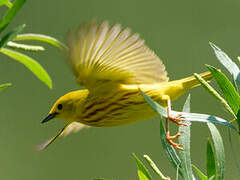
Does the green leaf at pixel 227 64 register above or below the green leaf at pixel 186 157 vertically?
above

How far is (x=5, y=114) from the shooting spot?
305cm

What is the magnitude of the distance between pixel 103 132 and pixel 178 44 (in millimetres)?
858

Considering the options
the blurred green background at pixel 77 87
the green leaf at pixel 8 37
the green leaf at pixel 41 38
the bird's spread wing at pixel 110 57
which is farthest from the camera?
the blurred green background at pixel 77 87

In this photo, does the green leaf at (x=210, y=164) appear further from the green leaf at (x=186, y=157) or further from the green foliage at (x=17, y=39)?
the green foliage at (x=17, y=39)

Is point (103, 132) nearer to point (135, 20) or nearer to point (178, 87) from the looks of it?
point (135, 20)

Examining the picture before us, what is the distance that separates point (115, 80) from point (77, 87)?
75.8 inches

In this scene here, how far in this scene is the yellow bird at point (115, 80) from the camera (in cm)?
86

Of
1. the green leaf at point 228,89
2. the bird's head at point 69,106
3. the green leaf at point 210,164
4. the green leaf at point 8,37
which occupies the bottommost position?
the green leaf at point 210,164

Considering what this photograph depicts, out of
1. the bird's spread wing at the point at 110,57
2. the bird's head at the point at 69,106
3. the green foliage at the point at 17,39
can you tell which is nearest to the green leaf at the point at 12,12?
the green foliage at the point at 17,39

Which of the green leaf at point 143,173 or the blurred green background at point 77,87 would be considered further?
the blurred green background at point 77,87

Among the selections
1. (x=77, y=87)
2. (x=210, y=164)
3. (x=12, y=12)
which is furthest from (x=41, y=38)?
(x=77, y=87)

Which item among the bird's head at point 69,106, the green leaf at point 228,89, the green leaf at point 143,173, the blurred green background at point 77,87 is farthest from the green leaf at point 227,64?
the blurred green background at point 77,87

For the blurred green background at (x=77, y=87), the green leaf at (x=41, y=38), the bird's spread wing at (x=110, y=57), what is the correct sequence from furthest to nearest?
the blurred green background at (x=77, y=87) → the bird's spread wing at (x=110, y=57) → the green leaf at (x=41, y=38)

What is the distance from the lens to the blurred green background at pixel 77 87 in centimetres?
277
